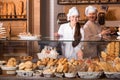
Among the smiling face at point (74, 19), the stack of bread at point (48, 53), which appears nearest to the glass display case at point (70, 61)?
the stack of bread at point (48, 53)

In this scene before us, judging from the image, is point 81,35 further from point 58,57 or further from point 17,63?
point 17,63

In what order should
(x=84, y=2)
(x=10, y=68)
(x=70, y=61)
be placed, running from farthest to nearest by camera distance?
(x=84, y=2) → (x=70, y=61) → (x=10, y=68)

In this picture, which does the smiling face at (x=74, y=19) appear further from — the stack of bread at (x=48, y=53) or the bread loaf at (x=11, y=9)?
the bread loaf at (x=11, y=9)

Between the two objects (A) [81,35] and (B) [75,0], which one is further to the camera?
(B) [75,0]

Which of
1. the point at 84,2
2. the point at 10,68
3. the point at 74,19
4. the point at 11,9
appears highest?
the point at 84,2

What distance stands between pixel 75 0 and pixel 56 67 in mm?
2981

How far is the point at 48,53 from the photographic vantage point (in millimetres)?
2732

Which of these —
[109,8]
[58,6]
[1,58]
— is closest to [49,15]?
[58,6]

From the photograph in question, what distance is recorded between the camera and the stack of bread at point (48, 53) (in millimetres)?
2684

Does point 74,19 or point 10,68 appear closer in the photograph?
point 10,68

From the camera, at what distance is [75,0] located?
16.8 ft

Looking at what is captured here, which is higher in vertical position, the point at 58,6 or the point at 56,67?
the point at 58,6

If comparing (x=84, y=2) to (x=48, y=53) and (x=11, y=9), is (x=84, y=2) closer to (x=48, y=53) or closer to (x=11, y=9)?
(x=11, y=9)

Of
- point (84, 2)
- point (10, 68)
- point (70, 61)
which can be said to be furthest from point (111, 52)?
point (84, 2)
